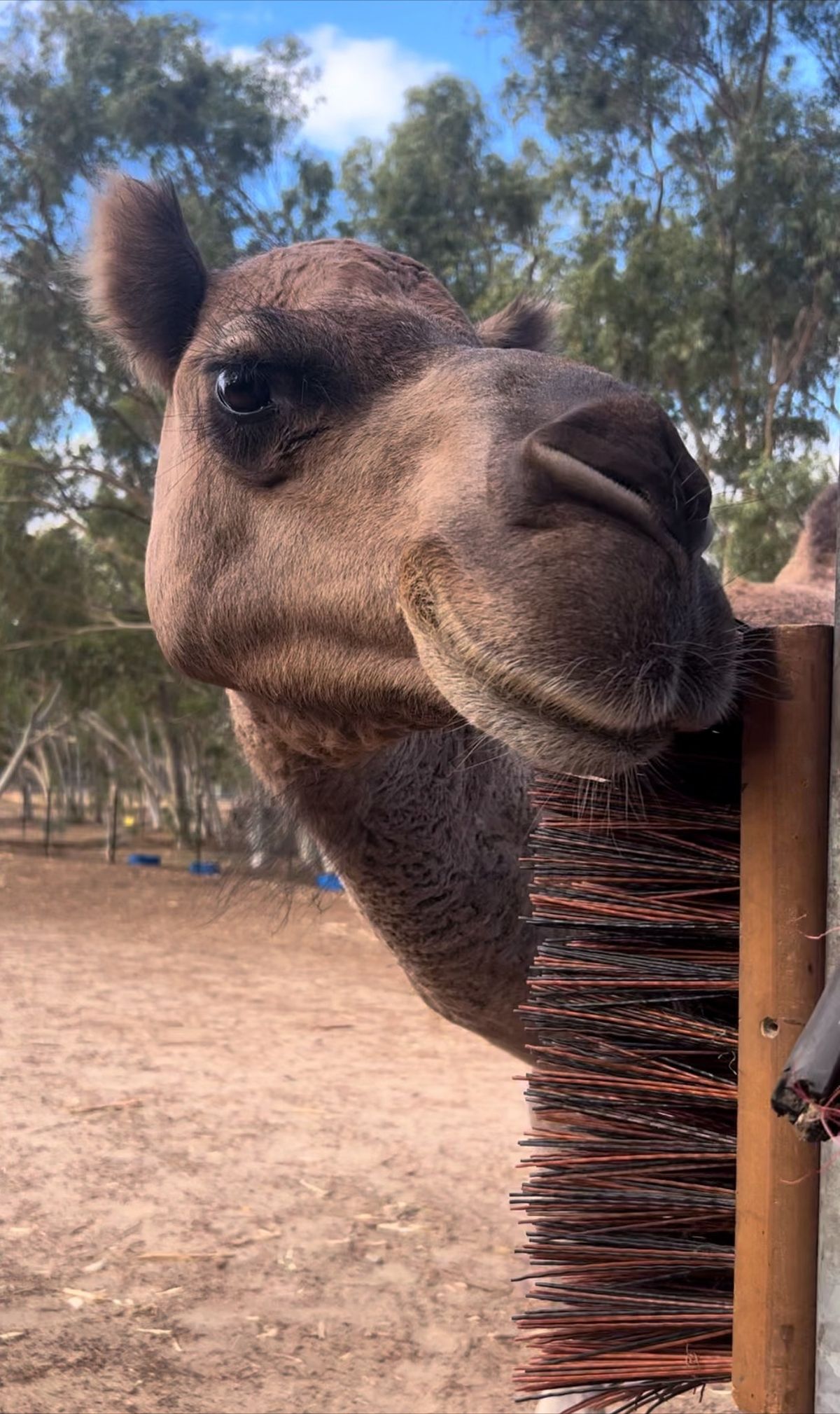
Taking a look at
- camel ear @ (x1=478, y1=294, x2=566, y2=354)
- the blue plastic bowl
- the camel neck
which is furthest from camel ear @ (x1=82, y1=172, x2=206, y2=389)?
the blue plastic bowl

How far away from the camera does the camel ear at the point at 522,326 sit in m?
3.09

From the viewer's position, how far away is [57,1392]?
12.0 ft

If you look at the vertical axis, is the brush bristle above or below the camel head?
below

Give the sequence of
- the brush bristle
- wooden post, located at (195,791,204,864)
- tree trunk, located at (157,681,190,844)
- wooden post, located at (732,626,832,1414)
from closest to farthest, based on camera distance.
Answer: wooden post, located at (732,626,832,1414) → the brush bristle → wooden post, located at (195,791,204,864) → tree trunk, located at (157,681,190,844)

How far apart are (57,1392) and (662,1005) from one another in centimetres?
A: 297

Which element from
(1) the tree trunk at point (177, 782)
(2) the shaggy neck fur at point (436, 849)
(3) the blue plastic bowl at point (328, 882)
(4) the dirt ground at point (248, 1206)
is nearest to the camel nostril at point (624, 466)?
(2) the shaggy neck fur at point (436, 849)

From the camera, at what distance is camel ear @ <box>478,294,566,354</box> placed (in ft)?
10.1

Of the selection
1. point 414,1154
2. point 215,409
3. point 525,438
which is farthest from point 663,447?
point 414,1154

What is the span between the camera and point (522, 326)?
3113 millimetres

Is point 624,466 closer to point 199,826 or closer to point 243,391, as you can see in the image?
point 243,391

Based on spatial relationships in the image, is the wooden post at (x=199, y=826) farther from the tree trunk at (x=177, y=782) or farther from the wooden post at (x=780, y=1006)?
the tree trunk at (x=177, y=782)

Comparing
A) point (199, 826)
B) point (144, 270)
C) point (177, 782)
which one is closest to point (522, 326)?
point (144, 270)

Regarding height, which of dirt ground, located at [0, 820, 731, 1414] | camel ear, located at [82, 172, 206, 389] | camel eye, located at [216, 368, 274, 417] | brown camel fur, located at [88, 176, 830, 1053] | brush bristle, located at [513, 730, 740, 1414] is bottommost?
dirt ground, located at [0, 820, 731, 1414]

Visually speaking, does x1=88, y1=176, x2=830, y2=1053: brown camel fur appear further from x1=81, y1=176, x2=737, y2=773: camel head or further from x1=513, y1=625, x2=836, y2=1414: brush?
x1=513, y1=625, x2=836, y2=1414: brush
